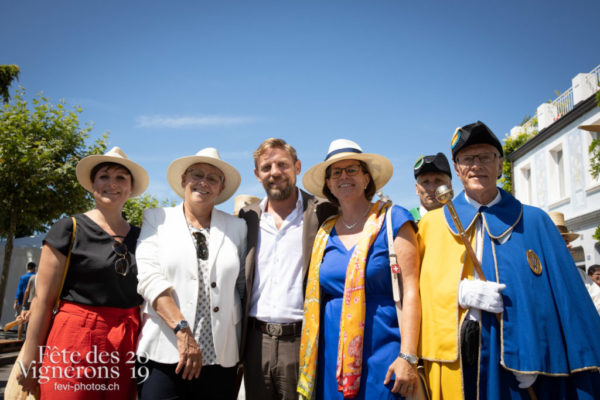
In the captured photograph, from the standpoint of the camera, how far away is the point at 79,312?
2.91 meters

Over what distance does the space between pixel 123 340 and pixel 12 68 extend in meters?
19.7

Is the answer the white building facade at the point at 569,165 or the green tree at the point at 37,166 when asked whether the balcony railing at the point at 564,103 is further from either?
the green tree at the point at 37,166

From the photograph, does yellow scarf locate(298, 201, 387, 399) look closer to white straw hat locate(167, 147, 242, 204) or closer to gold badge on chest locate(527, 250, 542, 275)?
gold badge on chest locate(527, 250, 542, 275)

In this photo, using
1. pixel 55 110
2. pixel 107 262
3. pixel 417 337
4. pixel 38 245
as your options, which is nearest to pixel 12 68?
pixel 38 245

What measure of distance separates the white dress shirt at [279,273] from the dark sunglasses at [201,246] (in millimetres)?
438

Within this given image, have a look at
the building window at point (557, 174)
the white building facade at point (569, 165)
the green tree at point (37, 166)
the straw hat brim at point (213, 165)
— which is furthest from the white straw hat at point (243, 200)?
the building window at point (557, 174)

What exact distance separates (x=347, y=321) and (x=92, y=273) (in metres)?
1.83

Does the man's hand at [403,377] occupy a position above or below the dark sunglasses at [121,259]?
below

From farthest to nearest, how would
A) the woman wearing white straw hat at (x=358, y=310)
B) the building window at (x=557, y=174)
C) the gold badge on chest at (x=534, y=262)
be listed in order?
the building window at (x=557, y=174), the woman wearing white straw hat at (x=358, y=310), the gold badge on chest at (x=534, y=262)

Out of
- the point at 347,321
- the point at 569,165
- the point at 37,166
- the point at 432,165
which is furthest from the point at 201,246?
the point at 569,165

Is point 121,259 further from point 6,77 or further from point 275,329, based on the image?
point 6,77

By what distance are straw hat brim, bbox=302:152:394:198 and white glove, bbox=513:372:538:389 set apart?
1689 mm

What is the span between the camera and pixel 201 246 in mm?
3178

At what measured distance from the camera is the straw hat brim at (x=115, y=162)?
338 centimetres
